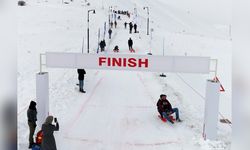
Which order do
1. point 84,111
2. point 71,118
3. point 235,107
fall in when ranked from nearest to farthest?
point 235,107
point 71,118
point 84,111

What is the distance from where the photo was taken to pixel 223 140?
35.1 feet

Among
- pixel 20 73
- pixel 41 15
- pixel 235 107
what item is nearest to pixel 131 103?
Answer: pixel 20 73

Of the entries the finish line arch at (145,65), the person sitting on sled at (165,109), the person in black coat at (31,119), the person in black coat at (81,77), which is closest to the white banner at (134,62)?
the finish line arch at (145,65)

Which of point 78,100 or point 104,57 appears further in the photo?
point 78,100

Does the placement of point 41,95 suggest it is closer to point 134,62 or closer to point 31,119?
point 31,119

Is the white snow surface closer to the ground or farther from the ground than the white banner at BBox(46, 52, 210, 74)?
closer to the ground

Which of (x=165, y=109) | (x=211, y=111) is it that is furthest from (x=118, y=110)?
(x=211, y=111)

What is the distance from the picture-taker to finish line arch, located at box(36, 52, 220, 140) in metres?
10.3

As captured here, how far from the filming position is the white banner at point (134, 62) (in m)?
10.3

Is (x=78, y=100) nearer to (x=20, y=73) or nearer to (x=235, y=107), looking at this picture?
(x=20, y=73)

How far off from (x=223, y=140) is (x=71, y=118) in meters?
5.96

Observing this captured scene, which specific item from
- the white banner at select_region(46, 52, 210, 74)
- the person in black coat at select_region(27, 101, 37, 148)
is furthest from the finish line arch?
the person in black coat at select_region(27, 101, 37, 148)

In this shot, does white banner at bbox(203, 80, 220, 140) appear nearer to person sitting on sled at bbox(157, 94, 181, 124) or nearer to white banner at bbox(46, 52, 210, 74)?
white banner at bbox(46, 52, 210, 74)

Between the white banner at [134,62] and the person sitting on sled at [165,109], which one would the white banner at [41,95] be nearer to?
the white banner at [134,62]
